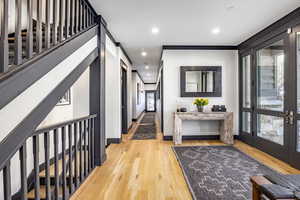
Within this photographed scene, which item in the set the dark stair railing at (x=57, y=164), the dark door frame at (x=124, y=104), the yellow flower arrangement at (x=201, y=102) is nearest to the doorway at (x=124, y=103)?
the dark door frame at (x=124, y=104)

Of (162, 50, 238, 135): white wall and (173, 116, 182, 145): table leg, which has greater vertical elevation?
(162, 50, 238, 135): white wall

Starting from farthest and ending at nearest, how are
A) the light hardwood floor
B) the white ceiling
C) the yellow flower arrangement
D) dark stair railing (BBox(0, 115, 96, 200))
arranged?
the yellow flower arrangement, the white ceiling, the light hardwood floor, dark stair railing (BBox(0, 115, 96, 200))

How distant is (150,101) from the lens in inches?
637

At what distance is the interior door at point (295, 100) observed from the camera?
3092 mm

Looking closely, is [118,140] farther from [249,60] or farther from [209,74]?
[249,60]

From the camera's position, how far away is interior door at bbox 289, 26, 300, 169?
122 inches

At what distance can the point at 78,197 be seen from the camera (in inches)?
87.7

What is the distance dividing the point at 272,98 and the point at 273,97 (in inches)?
1.5

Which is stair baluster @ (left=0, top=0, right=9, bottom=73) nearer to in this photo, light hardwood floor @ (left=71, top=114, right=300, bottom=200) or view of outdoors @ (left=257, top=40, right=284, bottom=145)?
light hardwood floor @ (left=71, top=114, right=300, bottom=200)

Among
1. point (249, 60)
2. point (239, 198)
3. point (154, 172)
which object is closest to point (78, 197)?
point (154, 172)

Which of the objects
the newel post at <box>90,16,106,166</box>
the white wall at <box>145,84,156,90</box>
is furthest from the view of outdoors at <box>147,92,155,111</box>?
the newel post at <box>90,16,106,166</box>

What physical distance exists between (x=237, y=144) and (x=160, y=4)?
3846 millimetres

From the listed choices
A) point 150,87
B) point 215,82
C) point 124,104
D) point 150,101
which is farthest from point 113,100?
point 150,101

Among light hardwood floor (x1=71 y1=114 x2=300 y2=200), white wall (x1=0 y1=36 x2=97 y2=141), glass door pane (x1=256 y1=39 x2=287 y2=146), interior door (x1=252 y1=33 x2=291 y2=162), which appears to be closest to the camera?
white wall (x1=0 y1=36 x2=97 y2=141)
